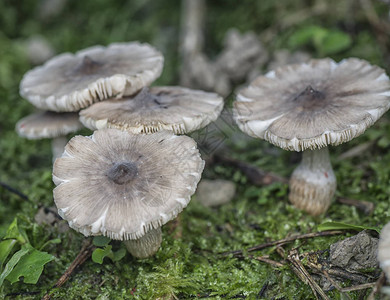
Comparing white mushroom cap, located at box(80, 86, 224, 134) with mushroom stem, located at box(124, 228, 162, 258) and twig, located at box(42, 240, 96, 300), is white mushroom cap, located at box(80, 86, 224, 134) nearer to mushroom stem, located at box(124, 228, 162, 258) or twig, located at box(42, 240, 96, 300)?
mushroom stem, located at box(124, 228, 162, 258)

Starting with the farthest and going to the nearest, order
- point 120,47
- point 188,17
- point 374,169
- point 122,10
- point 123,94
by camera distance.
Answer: point 122,10
point 188,17
point 120,47
point 374,169
point 123,94

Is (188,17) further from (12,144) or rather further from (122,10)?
(12,144)

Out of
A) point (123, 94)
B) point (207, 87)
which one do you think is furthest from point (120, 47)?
point (207, 87)

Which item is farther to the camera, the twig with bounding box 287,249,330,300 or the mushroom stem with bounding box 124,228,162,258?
the mushroom stem with bounding box 124,228,162,258

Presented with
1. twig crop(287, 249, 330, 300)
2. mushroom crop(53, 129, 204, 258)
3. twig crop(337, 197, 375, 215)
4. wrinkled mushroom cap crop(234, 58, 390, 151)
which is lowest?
twig crop(337, 197, 375, 215)

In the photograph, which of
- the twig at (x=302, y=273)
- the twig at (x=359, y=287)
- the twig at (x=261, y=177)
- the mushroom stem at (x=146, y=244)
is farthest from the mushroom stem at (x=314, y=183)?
the mushroom stem at (x=146, y=244)

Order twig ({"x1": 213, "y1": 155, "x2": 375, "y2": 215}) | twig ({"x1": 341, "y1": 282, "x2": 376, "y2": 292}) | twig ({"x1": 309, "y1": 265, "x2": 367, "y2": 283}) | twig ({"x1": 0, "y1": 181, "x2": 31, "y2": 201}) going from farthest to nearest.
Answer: twig ({"x1": 0, "y1": 181, "x2": 31, "y2": 201})
twig ({"x1": 213, "y1": 155, "x2": 375, "y2": 215})
twig ({"x1": 309, "y1": 265, "x2": 367, "y2": 283})
twig ({"x1": 341, "y1": 282, "x2": 376, "y2": 292})

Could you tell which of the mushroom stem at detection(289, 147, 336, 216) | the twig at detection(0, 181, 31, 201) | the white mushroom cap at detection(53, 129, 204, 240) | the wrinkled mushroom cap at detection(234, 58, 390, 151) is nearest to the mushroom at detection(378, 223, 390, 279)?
the wrinkled mushroom cap at detection(234, 58, 390, 151)
